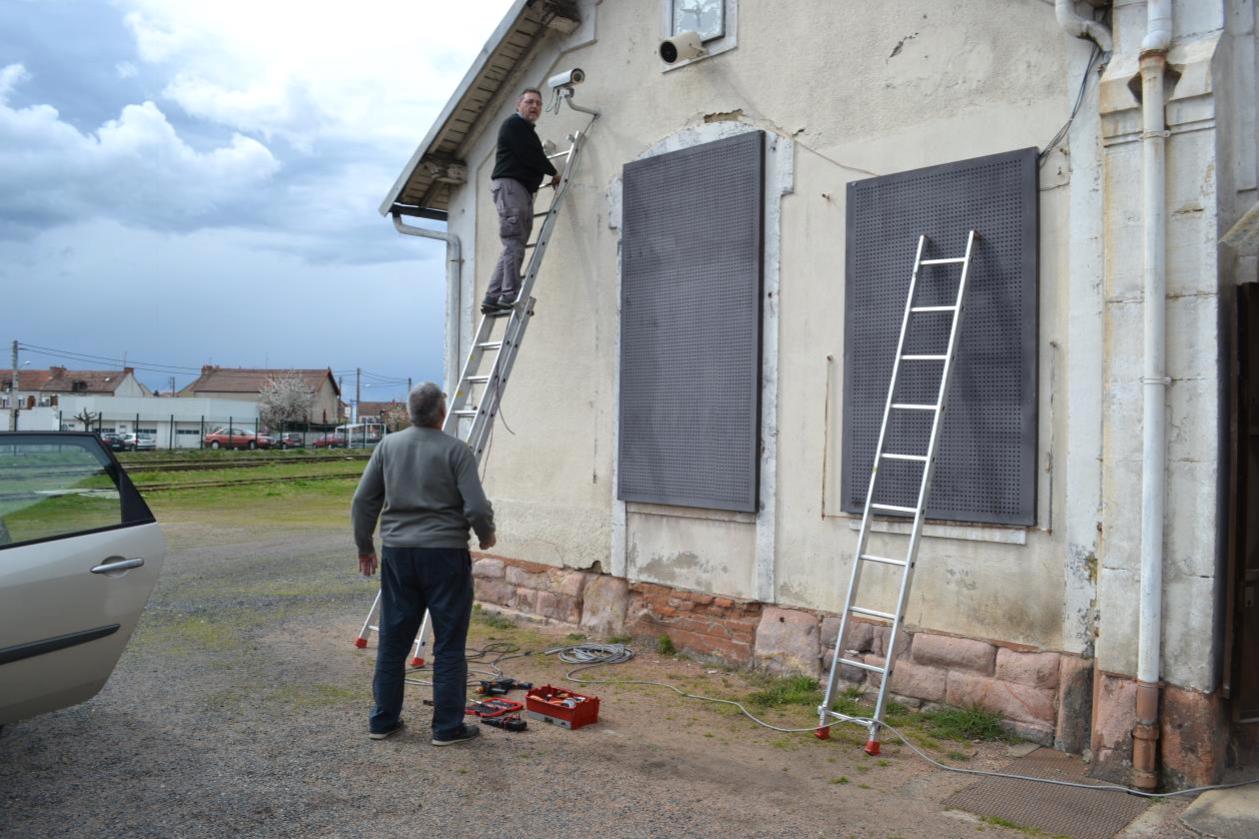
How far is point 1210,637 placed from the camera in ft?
15.4

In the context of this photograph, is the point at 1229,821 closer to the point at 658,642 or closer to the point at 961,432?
the point at 961,432

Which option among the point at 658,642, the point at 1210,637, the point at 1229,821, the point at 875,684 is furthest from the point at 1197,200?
the point at 658,642

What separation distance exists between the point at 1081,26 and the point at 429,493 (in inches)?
174

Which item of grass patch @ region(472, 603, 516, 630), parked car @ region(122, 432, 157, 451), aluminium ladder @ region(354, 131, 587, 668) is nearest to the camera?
aluminium ladder @ region(354, 131, 587, 668)

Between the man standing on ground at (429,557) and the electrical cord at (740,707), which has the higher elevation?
the man standing on ground at (429,557)

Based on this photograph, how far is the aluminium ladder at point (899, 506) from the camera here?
534cm

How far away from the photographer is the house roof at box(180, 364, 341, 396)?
8950 cm

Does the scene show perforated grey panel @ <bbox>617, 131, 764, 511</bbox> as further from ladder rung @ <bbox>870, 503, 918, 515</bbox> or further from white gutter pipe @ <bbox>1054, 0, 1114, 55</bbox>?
white gutter pipe @ <bbox>1054, 0, 1114, 55</bbox>

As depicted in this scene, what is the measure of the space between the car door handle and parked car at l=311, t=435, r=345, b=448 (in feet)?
194

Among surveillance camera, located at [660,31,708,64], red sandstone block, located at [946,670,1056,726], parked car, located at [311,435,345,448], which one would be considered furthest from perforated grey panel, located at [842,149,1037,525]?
parked car, located at [311,435,345,448]

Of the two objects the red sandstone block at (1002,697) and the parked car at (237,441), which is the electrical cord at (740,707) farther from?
the parked car at (237,441)

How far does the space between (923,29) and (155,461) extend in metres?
35.1

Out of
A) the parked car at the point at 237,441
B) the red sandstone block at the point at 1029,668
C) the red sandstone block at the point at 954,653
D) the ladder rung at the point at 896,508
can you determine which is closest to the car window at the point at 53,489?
the ladder rung at the point at 896,508

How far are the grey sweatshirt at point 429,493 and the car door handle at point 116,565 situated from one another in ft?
3.60
